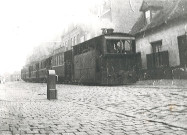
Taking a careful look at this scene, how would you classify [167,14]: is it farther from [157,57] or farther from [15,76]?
[15,76]

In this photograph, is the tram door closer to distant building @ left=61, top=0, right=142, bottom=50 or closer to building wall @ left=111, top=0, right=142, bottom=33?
distant building @ left=61, top=0, right=142, bottom=50

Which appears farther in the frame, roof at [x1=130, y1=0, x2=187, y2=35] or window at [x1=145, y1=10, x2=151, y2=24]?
window at [x1=145, y1=10, x2=151, y2=24]

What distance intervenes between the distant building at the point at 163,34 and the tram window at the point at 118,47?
9.41 feet

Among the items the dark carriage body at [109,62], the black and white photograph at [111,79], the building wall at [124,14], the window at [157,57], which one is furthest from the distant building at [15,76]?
the dark carriage body at [109,62]

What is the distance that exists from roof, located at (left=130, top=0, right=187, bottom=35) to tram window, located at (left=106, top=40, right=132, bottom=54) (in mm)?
3226

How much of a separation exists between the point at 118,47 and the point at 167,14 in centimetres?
475

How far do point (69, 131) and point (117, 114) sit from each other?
1563 millimetres

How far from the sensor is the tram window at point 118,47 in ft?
48.4

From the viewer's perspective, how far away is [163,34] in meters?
17.0

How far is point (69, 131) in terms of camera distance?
3.34m

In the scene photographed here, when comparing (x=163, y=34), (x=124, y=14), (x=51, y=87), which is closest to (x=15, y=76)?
(x=124, y=14)

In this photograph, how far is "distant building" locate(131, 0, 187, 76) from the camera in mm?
15352

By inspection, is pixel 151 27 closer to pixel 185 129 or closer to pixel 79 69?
pixel 79 69

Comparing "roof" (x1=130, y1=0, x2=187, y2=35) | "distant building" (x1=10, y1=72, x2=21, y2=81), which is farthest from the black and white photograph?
"distant building" (x1=10, y1=72, x2=21, y2=81)
